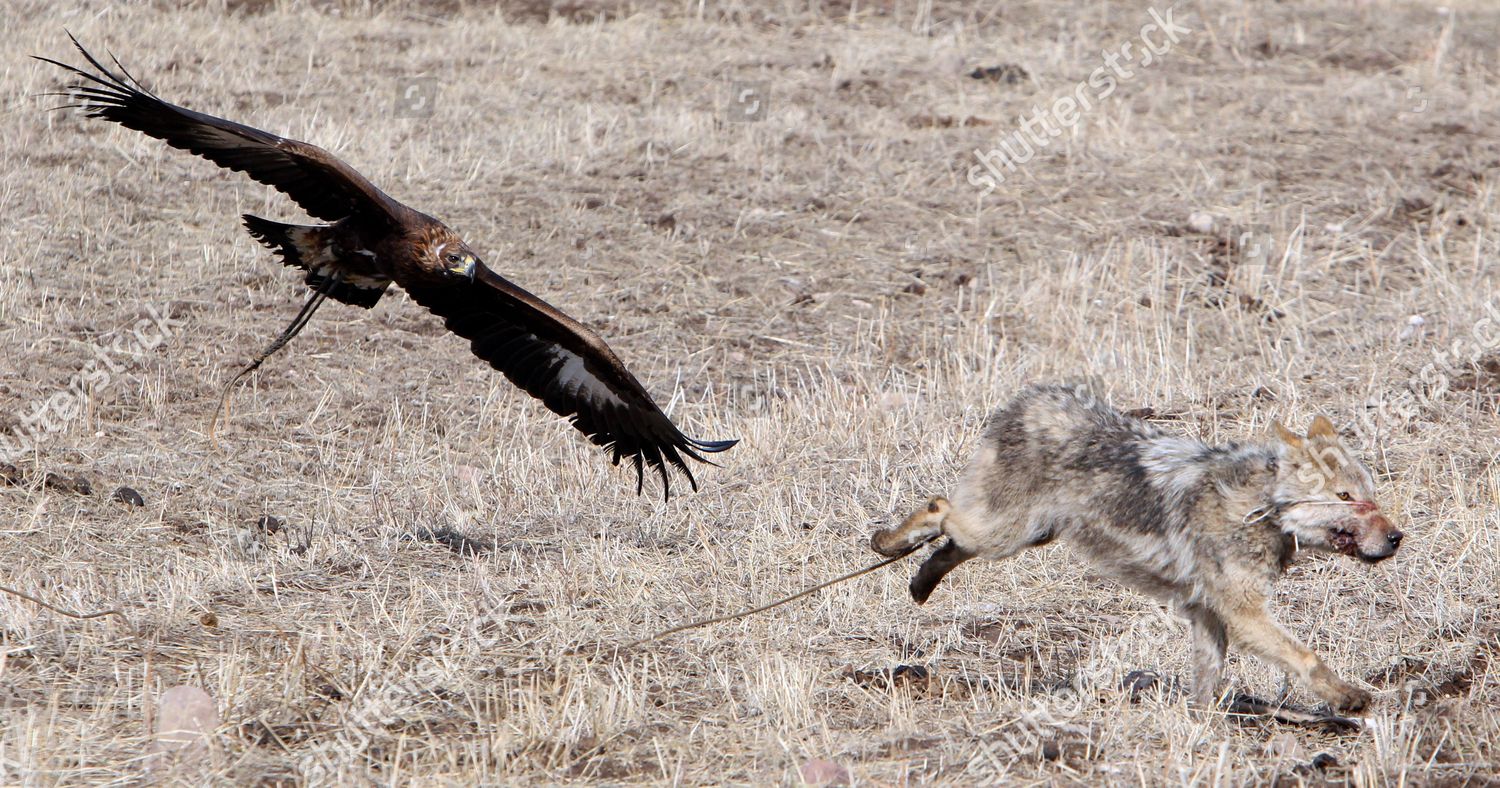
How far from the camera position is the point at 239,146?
6309mm

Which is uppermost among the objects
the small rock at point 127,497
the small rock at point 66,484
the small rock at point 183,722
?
the small rock at point 183,722

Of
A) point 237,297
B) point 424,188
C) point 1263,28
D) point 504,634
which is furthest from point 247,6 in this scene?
point 504,634

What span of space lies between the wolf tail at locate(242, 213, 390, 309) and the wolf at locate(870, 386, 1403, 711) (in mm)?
2906

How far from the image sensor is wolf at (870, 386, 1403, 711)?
480 cm

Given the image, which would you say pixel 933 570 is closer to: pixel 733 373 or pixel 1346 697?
pixel 1346 697

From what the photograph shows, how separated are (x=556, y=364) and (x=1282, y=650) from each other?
3.68 metres

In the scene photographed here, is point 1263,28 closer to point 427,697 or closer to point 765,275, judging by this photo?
point 765,275

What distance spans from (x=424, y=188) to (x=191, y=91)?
2501 mm

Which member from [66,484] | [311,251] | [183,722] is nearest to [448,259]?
[311,251]

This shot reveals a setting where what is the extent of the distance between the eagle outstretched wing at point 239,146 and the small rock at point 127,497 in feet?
4.95

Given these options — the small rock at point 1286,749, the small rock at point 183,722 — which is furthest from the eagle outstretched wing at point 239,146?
the small rock at point 1286,749

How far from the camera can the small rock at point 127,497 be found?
6938mm

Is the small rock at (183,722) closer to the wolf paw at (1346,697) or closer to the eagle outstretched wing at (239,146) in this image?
the eagle outstretched wing at (239,146)

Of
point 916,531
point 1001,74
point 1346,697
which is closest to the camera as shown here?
point 1346,697
